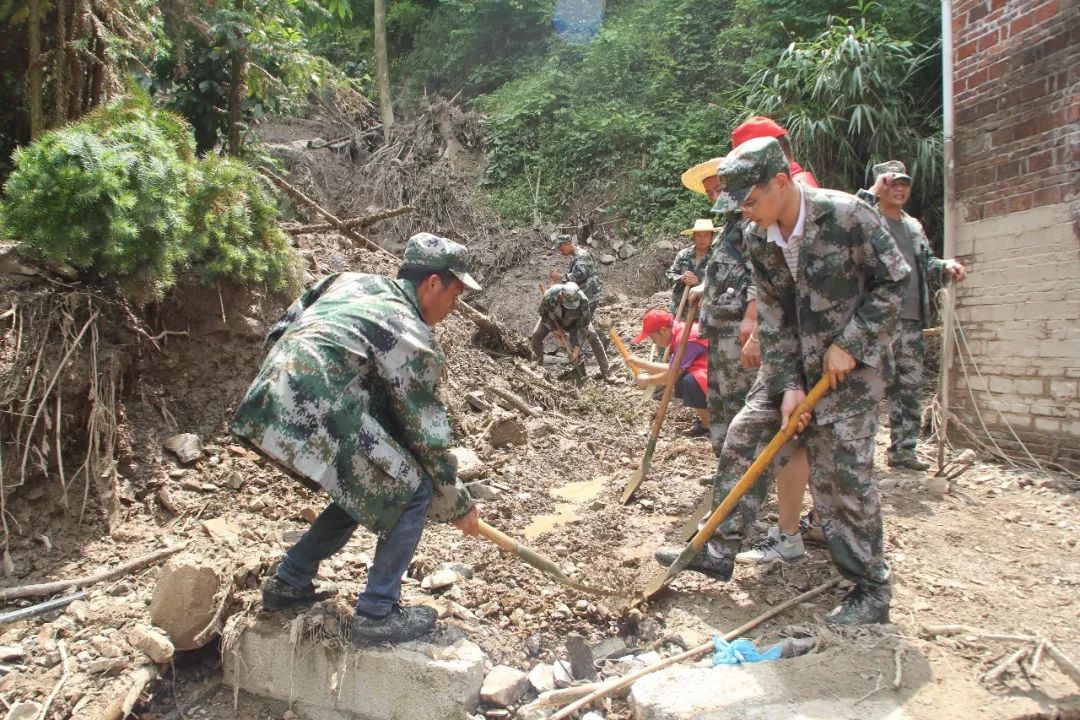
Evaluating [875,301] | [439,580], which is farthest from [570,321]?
[875,301]

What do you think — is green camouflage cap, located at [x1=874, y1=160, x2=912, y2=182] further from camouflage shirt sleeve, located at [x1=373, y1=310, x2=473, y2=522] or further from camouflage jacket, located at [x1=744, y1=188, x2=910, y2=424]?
camouflage shirt sleeve, located at [x1=373, y1=310, x2=473, y2=522]

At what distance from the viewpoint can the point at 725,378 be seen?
409cm

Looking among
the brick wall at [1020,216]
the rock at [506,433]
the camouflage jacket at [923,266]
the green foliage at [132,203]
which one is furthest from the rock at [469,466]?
the brick wall at [1020,216]

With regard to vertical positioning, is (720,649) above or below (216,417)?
below

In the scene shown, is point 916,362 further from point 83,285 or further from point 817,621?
point 83,285

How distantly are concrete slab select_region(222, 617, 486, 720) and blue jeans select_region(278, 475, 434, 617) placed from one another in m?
0.18

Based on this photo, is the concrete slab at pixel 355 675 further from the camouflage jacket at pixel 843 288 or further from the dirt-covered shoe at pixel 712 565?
the camouflage jacket at pixel 843 288

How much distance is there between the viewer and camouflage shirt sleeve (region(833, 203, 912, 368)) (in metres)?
2.65

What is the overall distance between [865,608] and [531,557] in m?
1.33

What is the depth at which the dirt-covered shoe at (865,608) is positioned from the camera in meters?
2.73

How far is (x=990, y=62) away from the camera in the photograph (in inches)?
210

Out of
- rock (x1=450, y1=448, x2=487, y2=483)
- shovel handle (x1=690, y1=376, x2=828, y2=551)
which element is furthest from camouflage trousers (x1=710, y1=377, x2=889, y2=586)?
rock (x1=450, y1=448, x2=487, y2=483)

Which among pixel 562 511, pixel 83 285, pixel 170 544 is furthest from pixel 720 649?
pixel 83 285

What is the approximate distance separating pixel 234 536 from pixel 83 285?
57.4 inches
